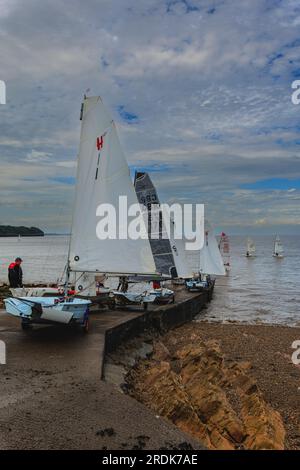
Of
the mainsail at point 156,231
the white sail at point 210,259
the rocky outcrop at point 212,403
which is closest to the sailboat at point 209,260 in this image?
the white sail at point 210,259

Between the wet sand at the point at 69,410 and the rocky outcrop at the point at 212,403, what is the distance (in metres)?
1.18

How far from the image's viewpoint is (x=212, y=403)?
737 centimetres

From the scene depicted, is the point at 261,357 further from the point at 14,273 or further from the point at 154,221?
the point at 154,221

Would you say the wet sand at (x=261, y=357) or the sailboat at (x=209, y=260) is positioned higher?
the sailboat at (x=209, y=260)

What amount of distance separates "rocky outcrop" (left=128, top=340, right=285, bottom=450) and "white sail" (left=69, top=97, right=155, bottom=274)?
335 cm

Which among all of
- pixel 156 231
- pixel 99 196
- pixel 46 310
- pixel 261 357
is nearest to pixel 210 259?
pixel 156 231

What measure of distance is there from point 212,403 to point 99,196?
732 centimetres

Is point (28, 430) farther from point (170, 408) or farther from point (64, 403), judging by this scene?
point (170, 408)

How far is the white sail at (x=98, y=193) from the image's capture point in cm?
1227

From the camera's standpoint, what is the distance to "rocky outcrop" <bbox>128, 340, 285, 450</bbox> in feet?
21.2

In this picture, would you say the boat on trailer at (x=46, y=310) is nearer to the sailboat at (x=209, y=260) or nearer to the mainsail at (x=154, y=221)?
the mainsail at (x=154, y=221)

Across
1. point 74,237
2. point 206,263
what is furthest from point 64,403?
point 206,263

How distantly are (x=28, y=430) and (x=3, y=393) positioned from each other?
4.81 feet

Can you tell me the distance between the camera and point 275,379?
1116 cm
